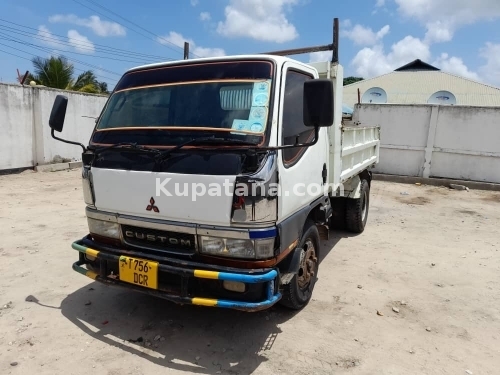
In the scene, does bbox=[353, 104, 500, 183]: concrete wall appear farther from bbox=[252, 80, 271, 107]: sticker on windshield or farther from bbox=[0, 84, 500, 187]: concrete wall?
bbox=[252, 80, 271, 107]: sticker on windshield

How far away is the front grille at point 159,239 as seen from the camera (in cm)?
267

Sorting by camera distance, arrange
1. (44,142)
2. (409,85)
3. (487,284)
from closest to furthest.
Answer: (487,284)
(44,142)
(409,85)

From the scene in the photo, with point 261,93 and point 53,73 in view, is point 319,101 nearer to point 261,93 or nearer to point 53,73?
point 261,93

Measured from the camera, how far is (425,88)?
89.0ft

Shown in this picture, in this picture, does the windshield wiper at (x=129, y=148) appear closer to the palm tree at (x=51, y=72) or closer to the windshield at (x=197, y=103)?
the windshield at (x=197, y=103)

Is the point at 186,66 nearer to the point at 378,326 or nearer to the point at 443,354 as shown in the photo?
the point at 378,326

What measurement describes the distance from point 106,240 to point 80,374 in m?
1.01

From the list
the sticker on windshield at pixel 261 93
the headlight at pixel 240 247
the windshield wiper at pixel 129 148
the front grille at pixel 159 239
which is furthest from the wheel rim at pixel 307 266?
the windshield wiper at pixel 129 148

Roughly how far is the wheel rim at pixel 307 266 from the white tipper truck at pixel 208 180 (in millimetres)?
19

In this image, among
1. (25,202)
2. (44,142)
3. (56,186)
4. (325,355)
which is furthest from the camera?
(44,142)

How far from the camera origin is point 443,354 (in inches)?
111

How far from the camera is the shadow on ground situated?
270 centimetres

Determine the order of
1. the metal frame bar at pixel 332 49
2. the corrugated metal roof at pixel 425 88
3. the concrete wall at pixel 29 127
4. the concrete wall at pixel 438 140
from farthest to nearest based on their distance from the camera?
1. the corrugated metal roof at pixel 425 88
2. the concrete wall at pixel 438 140
3. the concrete wall at pixel 29 127
4. the metal frame bar at pixel 332 49

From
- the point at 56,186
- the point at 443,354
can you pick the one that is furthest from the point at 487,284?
the point at 56,186
